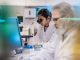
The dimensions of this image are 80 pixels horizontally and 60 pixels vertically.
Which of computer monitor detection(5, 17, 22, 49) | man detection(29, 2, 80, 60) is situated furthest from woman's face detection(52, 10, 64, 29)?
computer monitor detection(5, 17, 22, 49)

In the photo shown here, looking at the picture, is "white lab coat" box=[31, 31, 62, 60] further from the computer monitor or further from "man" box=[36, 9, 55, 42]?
the computer monitor

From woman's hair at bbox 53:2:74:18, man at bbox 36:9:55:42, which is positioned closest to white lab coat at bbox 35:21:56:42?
man at bbox 36:9:55:42

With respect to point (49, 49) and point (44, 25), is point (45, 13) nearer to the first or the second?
point (44, 25)

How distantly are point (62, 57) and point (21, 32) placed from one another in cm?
44

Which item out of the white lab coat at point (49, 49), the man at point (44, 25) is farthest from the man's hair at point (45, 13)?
the white lab coat at point (49, 49)

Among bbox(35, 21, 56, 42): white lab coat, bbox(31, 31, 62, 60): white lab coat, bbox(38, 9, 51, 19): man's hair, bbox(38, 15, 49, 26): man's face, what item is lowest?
bbox(31, 31, 62, 60): white lab coat

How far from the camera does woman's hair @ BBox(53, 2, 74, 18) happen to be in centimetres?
239

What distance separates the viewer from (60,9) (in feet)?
7.86

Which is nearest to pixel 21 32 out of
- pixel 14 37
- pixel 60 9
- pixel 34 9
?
pixel 14 37

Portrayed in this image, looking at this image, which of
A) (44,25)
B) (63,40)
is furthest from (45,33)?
(63,40)

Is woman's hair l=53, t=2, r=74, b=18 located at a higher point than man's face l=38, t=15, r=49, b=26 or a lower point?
higher

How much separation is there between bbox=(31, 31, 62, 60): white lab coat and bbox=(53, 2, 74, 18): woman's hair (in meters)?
0.20

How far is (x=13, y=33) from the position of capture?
242 cm

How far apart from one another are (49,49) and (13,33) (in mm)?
361
